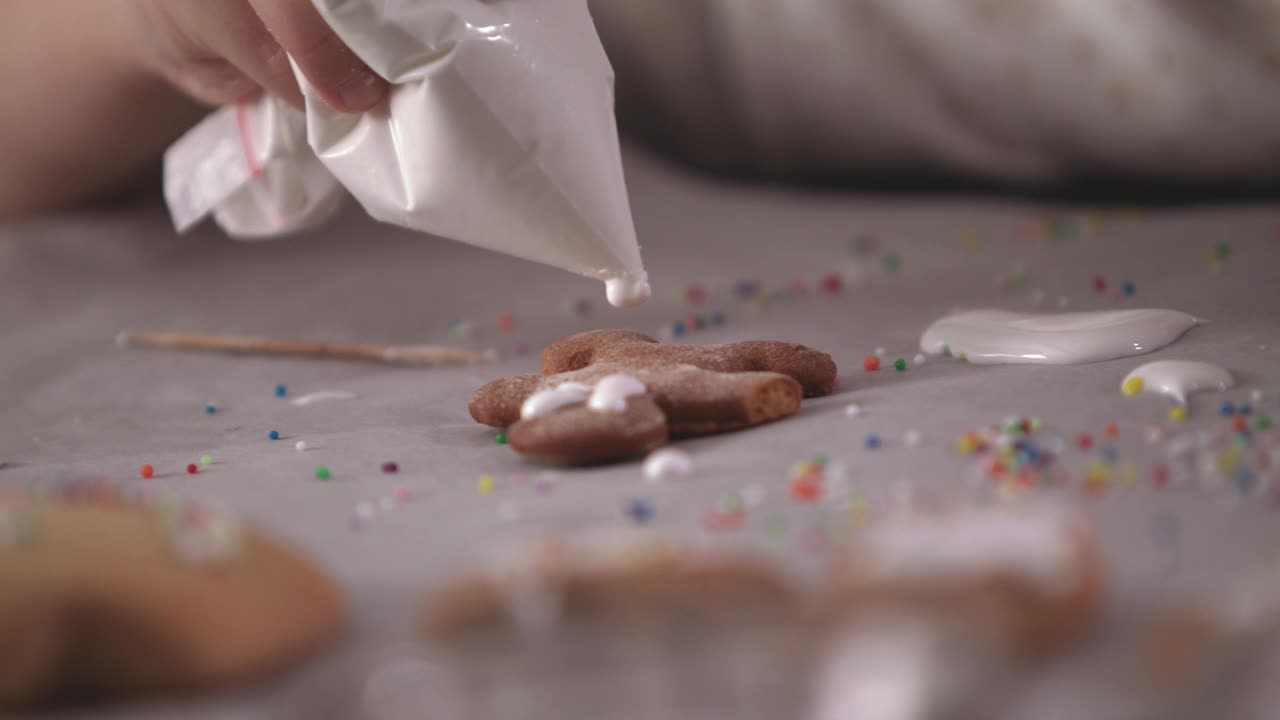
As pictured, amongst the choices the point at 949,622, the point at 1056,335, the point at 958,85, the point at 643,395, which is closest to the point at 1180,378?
the point at 1056,335

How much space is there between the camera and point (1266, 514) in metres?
0.78

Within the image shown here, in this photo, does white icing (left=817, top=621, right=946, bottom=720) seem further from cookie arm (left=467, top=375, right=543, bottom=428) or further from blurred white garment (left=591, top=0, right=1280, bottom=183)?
blurred white garment (left=591, top=0, right=1280, bottom=183)

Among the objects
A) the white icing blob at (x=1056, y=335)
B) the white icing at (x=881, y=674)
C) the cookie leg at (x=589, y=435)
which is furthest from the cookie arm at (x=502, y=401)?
the white icing at (x=881, y=674)

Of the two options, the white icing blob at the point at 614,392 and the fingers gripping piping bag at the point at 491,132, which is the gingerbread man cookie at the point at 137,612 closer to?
the white icing blob at the point at 614,392

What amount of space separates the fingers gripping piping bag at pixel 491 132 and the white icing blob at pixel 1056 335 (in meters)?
0.37

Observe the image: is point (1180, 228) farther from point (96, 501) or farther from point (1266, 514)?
point (96, 501)

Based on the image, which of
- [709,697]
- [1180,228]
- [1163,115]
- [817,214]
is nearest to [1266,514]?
[709,697]

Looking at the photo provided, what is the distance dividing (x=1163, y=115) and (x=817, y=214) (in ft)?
2.11

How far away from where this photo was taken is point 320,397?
1.45 metres

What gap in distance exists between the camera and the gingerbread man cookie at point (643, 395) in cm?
104

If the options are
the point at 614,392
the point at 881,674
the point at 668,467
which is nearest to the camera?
the point at 881,674

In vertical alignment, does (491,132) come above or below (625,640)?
above

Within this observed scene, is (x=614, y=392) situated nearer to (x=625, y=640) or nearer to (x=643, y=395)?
(x=643, y=395)

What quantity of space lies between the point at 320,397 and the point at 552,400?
447mm
